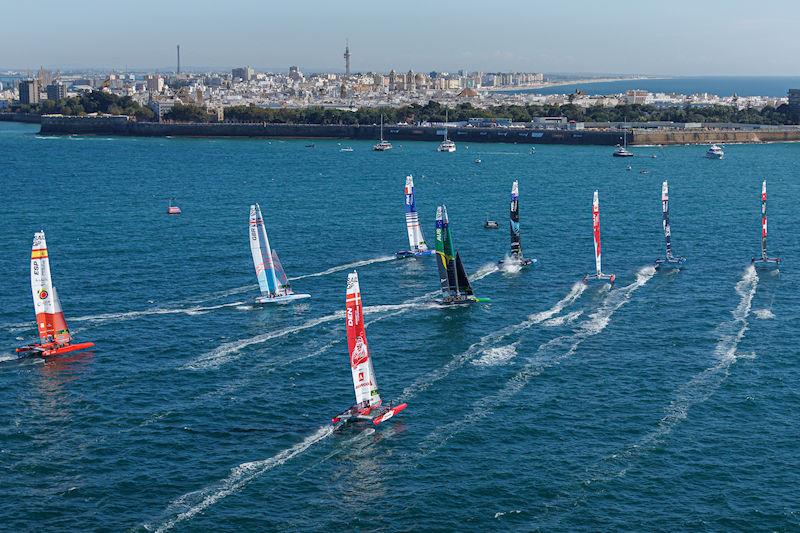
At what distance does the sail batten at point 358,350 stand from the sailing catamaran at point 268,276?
1893 cm

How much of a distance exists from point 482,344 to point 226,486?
20339 mm

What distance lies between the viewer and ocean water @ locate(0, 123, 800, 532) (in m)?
37.8

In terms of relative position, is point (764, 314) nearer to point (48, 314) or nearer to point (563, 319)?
point (563, 319)

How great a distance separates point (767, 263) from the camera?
77.8m

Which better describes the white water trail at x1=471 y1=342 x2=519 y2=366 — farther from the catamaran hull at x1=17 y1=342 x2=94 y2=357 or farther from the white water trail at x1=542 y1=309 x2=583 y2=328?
the catamaran hull at x1=17 y1=342 x2=94 y2=357

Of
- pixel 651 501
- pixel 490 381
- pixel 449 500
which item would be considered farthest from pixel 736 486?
pixel 490 381

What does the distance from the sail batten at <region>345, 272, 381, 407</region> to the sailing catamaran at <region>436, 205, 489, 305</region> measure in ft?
62.6

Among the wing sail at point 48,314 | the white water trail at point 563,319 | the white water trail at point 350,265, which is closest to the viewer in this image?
the wing sail at point 48,314

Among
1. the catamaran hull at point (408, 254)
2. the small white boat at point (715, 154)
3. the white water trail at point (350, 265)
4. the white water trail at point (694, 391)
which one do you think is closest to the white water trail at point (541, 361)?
the white water trail at point (694, 391)

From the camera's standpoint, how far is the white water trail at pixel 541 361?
4362 centimetres

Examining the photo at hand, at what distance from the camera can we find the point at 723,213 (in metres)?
106

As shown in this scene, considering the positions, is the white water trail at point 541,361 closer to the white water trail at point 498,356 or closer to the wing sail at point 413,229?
the white water trail at point 498,356

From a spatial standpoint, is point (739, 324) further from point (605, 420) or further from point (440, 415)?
point (440, 415)

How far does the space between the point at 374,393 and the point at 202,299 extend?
850 inches
